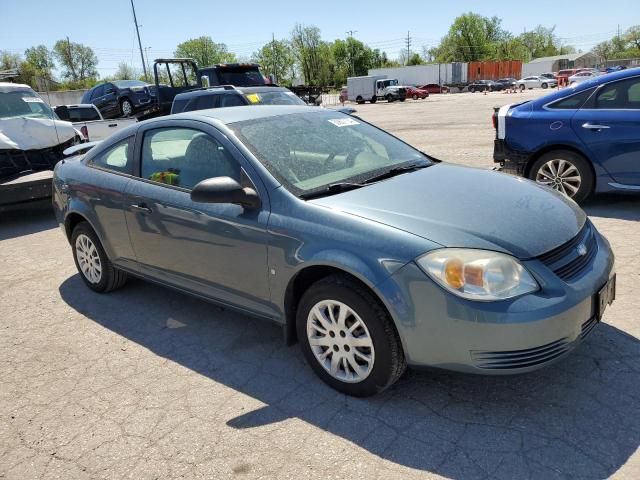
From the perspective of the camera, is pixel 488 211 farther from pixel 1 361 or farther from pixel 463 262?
pixel 1 361

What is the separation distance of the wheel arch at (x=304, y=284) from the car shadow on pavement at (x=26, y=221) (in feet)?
18.1

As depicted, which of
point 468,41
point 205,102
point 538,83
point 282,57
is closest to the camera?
point 205,102

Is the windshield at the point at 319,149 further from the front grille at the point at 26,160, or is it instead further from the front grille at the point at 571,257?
the front grille at the point at 26,160

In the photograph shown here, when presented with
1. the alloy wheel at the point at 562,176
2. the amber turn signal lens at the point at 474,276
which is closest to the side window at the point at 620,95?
the alloy wheel at the point at 562,176

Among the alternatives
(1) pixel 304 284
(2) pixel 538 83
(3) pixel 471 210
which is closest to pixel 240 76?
(1) pixel 304 284

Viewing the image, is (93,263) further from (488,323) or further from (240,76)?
(240,76)

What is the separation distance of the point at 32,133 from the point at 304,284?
670 centimetres

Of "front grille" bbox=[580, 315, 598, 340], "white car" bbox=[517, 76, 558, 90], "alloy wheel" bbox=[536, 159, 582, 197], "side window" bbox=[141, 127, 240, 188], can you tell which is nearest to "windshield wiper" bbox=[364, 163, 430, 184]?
"side window" bbox=[141, 127, 240, 188]

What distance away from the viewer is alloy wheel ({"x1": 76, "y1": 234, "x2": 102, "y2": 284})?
15.5 feet

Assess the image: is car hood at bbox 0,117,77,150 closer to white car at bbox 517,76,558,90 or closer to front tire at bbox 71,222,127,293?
front tire at bbox 71,222,127,293

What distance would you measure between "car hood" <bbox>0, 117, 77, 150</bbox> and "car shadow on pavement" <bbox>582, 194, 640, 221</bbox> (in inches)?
292

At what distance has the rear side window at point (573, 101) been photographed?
610cm

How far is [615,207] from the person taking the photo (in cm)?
→ 625

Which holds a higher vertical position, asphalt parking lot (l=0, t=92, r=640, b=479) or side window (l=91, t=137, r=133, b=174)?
side window (l=91, t=137, r=133, b=174)
